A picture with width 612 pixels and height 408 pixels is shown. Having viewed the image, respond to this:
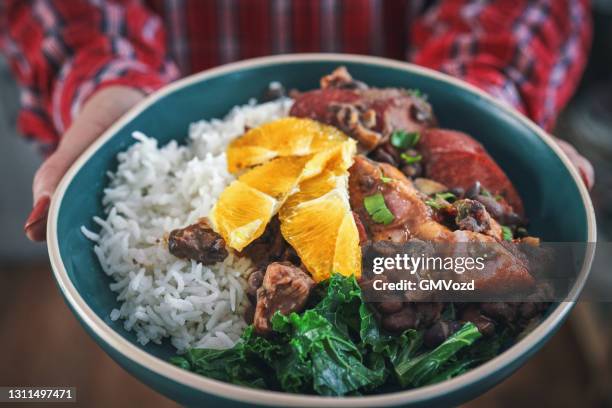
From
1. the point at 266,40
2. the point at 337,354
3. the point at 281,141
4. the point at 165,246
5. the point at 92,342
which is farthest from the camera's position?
the point at 92,342

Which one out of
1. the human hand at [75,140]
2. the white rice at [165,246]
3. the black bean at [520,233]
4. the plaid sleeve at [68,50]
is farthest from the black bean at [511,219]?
the plaid sleeve at [68,50]

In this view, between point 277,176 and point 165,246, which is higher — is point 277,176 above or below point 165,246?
above

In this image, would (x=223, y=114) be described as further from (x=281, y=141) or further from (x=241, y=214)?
(x=241, y=214)

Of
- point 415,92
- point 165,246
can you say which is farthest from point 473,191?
point 165,246

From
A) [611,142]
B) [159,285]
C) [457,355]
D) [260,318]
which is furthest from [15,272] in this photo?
[611,142]

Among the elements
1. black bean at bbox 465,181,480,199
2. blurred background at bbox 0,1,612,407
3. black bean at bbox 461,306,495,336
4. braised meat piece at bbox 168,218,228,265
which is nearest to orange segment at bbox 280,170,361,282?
braised meat piece at bbox 168,218,228,265

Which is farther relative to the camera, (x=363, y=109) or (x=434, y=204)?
(x=363, y=109)

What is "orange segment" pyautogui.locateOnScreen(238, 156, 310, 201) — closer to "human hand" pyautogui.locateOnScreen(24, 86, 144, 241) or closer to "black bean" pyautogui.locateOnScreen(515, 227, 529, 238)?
"human hand" pyautogui.locateOnScreen(24, 86, 144, 241)
